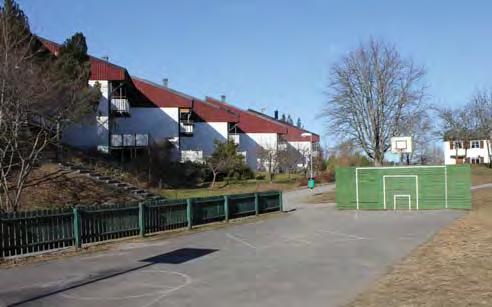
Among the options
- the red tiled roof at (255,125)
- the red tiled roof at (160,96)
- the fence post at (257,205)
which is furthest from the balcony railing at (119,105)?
the red tiled roof at (255,125)

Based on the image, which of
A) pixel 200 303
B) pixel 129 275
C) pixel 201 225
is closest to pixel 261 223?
pixel 201 225

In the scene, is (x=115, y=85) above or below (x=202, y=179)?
above

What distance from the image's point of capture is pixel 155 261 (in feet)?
46.4

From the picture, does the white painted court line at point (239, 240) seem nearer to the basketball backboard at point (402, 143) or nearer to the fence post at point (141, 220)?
the fence post at point (141, 220)

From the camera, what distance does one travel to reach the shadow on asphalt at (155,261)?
410 inches

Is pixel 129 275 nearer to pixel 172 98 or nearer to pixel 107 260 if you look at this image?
pixel 107 260

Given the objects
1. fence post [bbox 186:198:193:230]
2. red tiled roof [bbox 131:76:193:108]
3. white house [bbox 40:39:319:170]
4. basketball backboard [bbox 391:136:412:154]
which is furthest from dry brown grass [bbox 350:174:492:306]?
red tiled roof [bbox 131:76:193:108]

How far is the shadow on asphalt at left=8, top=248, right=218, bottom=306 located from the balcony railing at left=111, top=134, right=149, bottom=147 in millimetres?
34689

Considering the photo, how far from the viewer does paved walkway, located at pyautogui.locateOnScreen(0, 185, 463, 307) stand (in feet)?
32.1

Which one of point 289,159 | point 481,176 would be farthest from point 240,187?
point 481,176

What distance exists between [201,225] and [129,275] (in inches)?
457

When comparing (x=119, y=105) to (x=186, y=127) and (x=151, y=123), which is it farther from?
(x=186, y=127)

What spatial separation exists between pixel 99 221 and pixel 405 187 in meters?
18.7

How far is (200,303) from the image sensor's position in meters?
9.34
